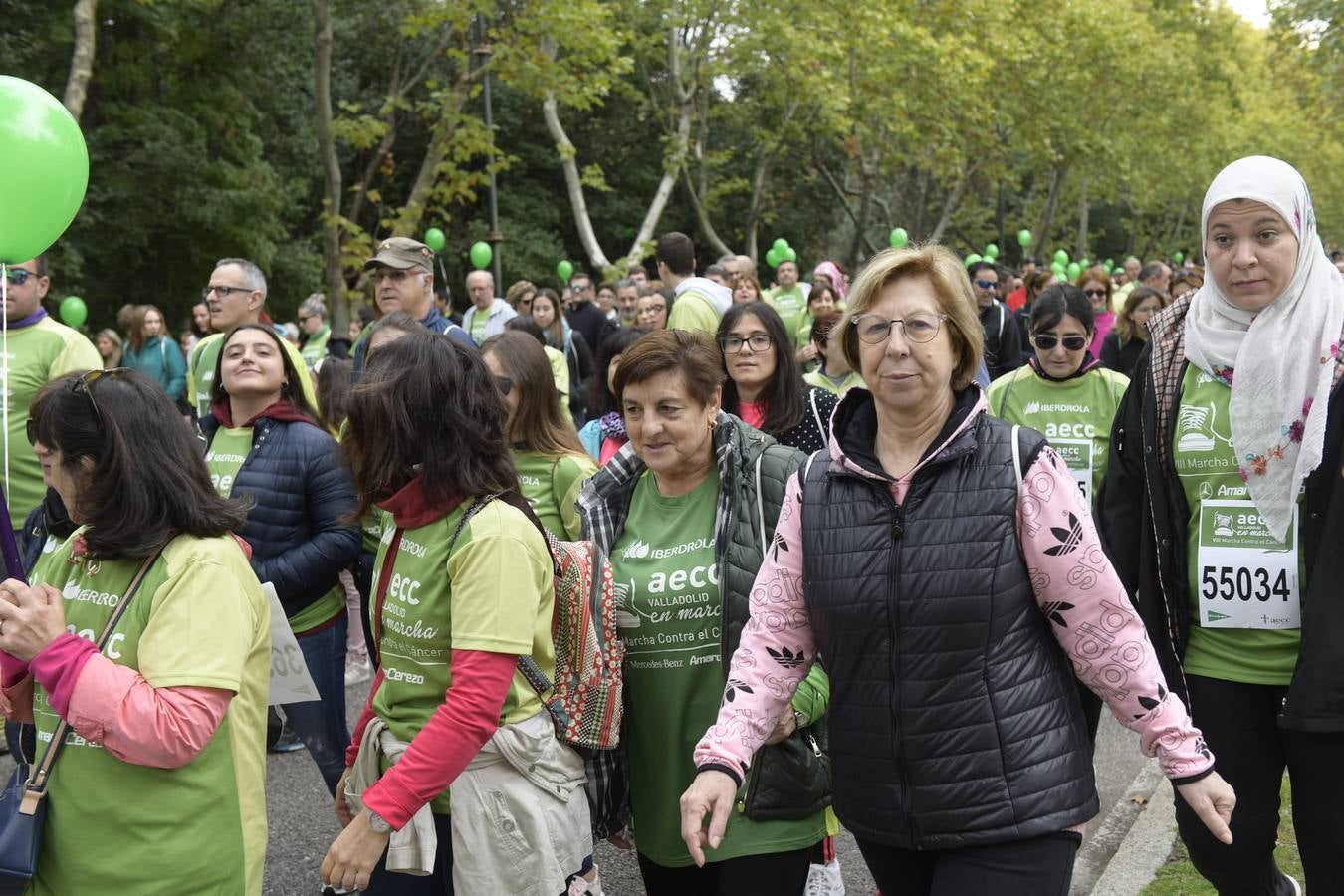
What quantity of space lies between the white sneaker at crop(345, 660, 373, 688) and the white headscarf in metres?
5.49

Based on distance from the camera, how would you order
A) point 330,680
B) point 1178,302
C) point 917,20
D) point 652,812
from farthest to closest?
point 917,20
point 330,680
point 1178,302
point 652,812

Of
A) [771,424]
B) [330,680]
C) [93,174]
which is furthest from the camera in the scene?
[93,174]

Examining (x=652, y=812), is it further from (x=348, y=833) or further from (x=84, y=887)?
(x=84, y=887)

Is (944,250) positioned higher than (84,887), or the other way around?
(944,250)

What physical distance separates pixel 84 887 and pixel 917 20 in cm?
2792

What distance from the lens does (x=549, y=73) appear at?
640 inches

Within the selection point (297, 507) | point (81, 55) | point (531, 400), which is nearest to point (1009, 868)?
point (531, 400)

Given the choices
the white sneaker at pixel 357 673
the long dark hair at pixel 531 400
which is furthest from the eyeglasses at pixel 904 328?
the white sneaker at pixel 357 673

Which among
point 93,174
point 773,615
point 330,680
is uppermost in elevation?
point 93,174

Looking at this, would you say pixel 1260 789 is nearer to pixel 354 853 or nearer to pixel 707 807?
pixel 707 807

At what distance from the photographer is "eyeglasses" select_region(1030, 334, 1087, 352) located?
5.71m

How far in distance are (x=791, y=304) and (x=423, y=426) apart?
10.6m

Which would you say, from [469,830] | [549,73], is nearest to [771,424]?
[469,830]

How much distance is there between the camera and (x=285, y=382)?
16.1 feet
